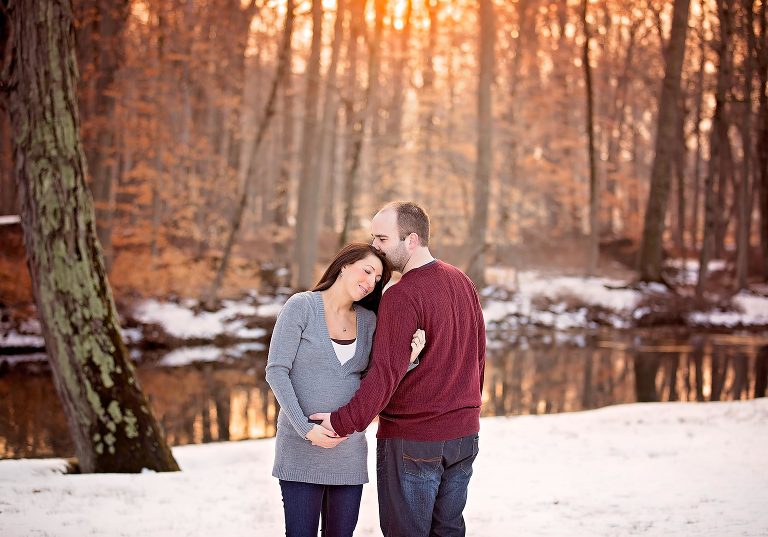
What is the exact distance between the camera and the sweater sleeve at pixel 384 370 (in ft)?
11.8

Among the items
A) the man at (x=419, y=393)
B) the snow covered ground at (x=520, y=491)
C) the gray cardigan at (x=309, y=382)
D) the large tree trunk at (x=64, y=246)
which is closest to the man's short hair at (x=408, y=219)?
the man at (x=419, y=393)

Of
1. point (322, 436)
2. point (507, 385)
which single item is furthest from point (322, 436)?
point (507, 385)

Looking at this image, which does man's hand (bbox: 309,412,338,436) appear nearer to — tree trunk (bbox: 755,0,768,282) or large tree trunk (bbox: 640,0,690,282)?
tree trunk (bbox: 755,0,768,282)

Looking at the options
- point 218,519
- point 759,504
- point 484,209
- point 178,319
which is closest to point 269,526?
point 218,519

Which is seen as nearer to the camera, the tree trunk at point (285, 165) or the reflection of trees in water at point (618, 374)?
the reflection of trees in water at point (618, 374)

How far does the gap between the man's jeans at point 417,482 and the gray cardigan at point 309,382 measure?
16 centimetres

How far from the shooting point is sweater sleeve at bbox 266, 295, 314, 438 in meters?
3.65

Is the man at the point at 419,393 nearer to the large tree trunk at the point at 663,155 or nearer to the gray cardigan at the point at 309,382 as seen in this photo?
the gray cardigan at the point at 309,382

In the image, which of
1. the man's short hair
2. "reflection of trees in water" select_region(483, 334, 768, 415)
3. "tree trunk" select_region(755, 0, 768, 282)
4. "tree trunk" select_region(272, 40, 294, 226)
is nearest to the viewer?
the man's short hair

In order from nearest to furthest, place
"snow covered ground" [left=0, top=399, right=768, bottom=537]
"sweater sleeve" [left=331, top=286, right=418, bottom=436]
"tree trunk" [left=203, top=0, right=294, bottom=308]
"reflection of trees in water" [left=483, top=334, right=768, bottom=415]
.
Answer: "sweater sleeve" [left=331, top=286, right=418, bottom=436] < "snow covered ground" [left=0, top=399, right=768, bottom=537] < "reflection of trees in water" [left=483, top=334, right=768, bottom=415] < "tree trunk" [left=203, top=0, right=294, bottom=308]

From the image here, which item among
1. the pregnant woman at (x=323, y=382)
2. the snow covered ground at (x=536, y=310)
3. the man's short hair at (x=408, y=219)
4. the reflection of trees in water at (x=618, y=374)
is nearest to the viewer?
the pregnant woman at (x=323, y=382)

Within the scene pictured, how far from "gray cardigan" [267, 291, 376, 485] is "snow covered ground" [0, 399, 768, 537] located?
73.1 inches

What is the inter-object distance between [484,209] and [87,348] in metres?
18.1

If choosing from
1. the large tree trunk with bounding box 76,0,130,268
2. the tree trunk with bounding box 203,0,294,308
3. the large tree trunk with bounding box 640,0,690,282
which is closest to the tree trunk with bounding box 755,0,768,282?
the large tree trunk with bounding box 640,0,690,282
